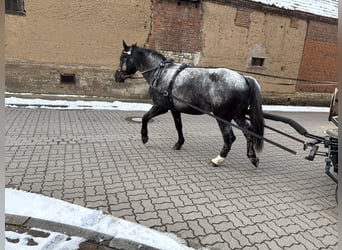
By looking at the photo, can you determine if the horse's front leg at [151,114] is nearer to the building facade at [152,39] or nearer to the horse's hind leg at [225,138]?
the horse's hind leg at [225,138]

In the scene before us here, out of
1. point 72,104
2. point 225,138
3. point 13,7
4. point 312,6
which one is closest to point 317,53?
point 312,6

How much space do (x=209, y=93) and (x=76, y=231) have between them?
2827 mm

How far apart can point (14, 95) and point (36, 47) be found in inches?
68.4

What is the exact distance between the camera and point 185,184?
3.91 meters

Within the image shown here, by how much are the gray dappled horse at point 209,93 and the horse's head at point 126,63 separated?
23 mm

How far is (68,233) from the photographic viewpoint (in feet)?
8.54

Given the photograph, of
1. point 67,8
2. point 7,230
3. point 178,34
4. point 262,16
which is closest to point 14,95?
point 67,8

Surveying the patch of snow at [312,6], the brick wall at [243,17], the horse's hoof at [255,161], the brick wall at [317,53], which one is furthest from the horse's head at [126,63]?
the brick wall at [317,53]

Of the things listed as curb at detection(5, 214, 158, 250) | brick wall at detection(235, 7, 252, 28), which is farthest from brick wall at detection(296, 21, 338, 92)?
curb at detection(5, 214, 158, 250)

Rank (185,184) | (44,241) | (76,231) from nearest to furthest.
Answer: (44,241), (76,231), (185,184)

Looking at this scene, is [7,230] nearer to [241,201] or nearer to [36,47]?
[241,201]

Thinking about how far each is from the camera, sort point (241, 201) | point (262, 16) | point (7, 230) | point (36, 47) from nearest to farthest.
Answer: point (7, 230) < point (241, 201) < point (36, 47) < point (262, 16)

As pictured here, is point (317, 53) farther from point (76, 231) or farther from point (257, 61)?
point (76, 231)

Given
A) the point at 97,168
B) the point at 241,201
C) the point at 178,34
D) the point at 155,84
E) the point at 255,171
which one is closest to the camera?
the point at 241,201
